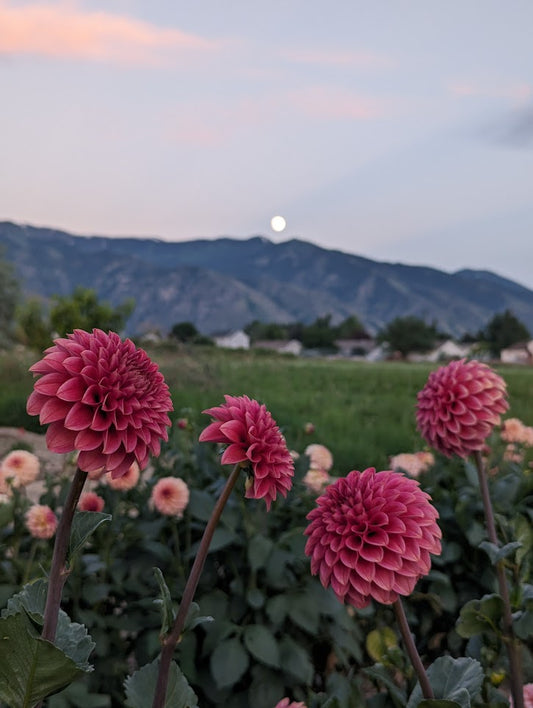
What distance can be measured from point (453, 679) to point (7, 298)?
33727 mm

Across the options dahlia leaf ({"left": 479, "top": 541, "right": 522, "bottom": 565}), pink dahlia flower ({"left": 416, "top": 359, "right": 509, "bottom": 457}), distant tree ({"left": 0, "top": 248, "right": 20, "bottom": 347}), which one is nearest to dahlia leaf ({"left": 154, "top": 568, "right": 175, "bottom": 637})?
dahlia leaf ({"left": 479, "top": 541, "right": 522, "bottom": 565})

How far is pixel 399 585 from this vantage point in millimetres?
912

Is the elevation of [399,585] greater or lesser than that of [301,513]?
greater

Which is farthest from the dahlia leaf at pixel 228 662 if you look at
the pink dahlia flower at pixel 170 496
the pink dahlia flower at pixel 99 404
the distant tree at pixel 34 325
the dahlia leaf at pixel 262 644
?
the distant tree at pixel 34 325

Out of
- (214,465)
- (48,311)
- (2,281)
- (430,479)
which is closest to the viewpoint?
(214,465)

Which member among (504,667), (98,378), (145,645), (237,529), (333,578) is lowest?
(145,645)

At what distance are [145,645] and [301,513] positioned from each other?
2.37ft

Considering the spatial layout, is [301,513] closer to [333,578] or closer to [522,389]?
[333,578]

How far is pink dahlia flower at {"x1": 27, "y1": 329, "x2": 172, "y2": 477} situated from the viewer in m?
0.78

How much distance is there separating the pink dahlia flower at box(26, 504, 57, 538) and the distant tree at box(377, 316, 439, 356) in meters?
60.6

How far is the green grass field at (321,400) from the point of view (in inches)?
268

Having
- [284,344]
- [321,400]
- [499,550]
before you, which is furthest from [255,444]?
[284,344]

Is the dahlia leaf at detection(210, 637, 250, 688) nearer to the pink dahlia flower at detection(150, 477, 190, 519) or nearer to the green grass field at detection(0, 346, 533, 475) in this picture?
the pink dahlia flower at detection(150, 477, 190, 519)

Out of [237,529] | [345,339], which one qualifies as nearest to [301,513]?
[237,529]
